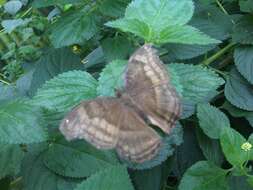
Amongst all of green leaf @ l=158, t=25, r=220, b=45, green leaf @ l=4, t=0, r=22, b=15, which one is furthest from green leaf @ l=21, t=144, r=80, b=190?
green leaf @ l=4, t=0, r=22, b=15

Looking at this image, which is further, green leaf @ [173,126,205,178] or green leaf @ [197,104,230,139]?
green leaf @ [173,126,205,178]

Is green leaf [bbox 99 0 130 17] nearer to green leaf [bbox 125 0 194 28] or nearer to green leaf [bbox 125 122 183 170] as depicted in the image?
green leaf [bbox 125 0 194 28]

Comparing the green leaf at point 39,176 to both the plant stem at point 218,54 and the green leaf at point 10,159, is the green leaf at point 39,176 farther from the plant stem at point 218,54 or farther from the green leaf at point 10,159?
the plant stem at point 218,54

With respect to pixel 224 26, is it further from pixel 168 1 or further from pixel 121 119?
pixel 121 119

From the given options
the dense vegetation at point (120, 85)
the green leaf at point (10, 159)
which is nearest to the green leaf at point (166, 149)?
the dense vegetation at point (120, 85)

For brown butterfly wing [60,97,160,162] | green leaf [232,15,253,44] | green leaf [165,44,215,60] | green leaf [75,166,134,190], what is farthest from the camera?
green leaf [232,15,253,44]

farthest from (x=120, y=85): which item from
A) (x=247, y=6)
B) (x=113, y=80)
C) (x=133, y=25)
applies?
(x=247, y=6)

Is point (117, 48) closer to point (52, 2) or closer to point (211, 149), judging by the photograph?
point (52, 2)
